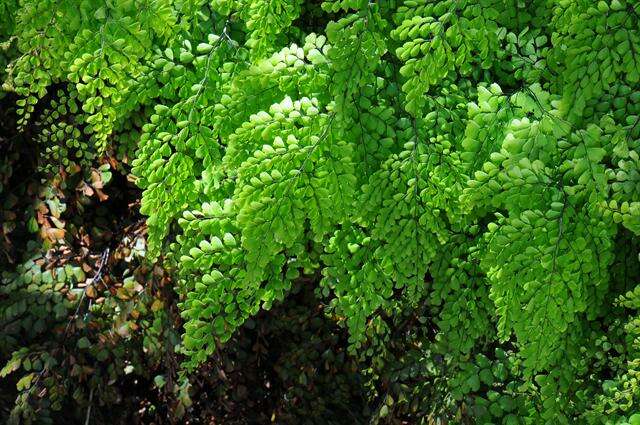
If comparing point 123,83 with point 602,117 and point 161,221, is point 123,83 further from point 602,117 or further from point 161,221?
point 602,117

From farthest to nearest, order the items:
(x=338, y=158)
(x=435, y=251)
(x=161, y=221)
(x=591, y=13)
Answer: (x=161, y=221), (x=435, y=251), (x=338, y=158), (x=591, y=13)

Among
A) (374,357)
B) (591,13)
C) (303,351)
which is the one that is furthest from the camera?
(303,351)

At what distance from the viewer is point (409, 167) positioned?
93.7 inches

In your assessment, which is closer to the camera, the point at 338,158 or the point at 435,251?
the point at 338,158

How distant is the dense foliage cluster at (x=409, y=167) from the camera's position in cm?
225

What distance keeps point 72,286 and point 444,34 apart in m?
2.03

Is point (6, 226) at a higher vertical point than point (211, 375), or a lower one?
higher

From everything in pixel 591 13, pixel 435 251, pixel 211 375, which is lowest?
pixel 211 375

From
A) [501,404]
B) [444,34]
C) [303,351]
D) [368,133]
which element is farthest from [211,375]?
[444,34]

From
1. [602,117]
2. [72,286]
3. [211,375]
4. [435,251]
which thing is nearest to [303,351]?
[211,375]

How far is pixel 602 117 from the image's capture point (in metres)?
2.30

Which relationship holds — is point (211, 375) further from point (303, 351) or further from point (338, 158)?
point (338, 158)

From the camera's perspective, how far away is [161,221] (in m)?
2.70

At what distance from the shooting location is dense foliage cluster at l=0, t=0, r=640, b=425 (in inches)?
88.5
